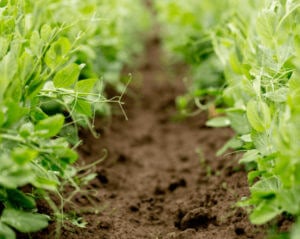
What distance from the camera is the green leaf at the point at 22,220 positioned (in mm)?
1764

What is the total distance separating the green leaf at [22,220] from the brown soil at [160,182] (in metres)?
0.21

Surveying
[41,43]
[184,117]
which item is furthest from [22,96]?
[184,117]

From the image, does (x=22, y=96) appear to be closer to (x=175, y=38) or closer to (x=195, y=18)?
(x=195, y=18)

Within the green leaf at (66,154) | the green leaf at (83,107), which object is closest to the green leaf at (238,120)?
the green leaf at (83,107)

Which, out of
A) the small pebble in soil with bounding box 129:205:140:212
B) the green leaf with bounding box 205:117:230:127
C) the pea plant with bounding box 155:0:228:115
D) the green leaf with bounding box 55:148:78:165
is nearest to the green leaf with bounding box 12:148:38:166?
the green leaf with bounding box 55:148:78:165

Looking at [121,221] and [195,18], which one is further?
[195,18]

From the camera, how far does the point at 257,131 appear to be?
197cm

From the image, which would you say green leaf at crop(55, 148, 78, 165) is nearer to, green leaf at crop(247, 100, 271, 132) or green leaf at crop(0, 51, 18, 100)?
green leaf at crop(0, 51, 18, 100)

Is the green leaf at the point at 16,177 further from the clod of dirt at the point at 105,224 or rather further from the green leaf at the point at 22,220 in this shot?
the clod of dirt at the point at 105,224

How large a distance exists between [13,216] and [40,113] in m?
0.44

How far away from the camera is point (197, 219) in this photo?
2236 millimetres

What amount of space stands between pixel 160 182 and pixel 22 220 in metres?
1.29

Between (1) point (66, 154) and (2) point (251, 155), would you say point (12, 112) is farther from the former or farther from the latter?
(2) point (251, 155)

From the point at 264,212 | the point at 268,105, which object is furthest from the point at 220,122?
the point at 264,212
